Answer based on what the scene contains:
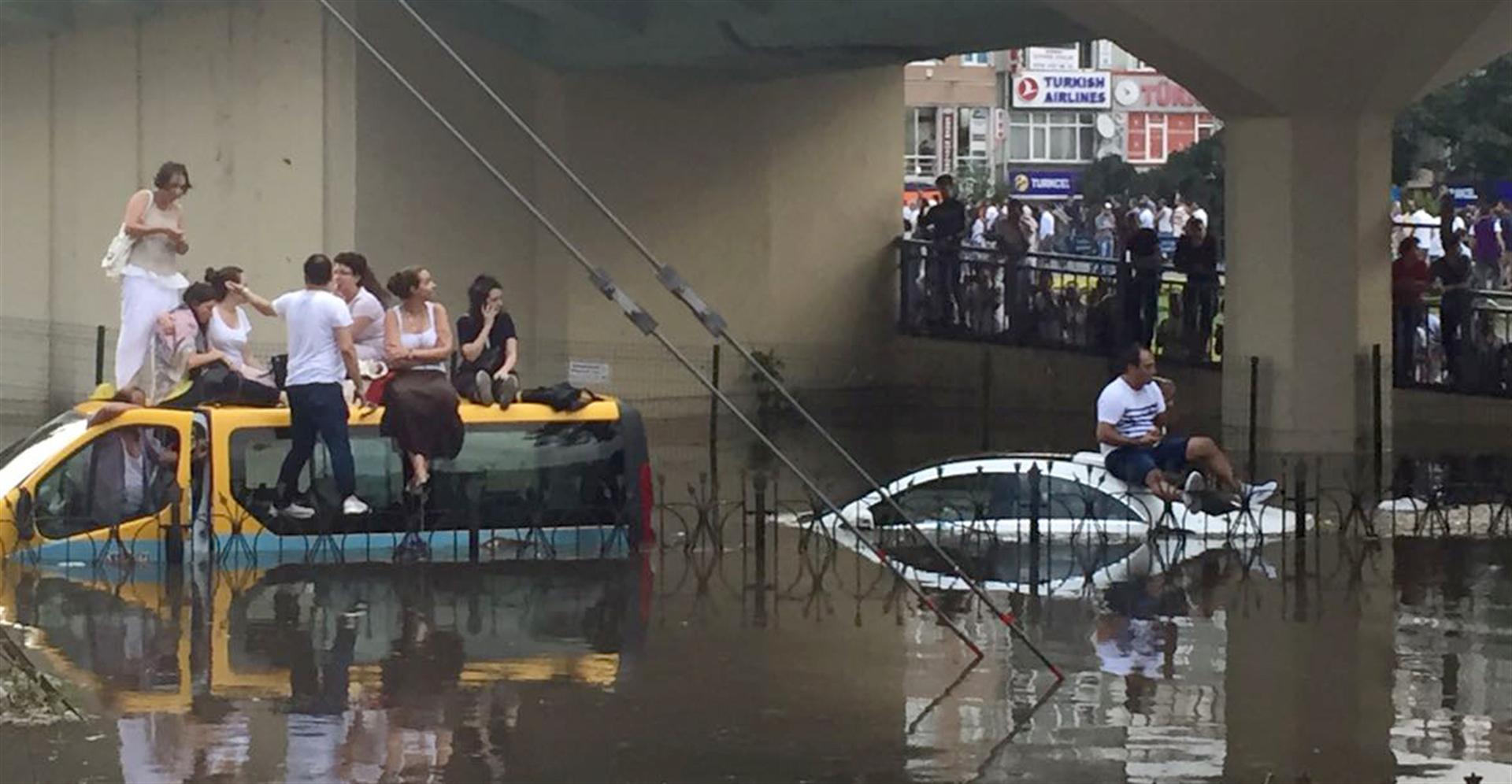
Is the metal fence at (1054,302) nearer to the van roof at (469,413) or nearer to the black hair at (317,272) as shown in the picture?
the van roof at (469,413)

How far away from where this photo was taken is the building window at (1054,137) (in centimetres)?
7488

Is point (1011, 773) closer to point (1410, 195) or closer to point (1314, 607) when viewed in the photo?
point (1314, 607)

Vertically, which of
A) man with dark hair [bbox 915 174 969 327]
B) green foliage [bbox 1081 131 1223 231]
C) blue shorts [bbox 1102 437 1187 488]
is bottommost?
blue shorts [bbox 1102 437 1187 488]

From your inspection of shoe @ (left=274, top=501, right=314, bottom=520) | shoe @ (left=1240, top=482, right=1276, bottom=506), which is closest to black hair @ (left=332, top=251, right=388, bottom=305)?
shoe @ (left=274, top=501, right=314, bottom=520)

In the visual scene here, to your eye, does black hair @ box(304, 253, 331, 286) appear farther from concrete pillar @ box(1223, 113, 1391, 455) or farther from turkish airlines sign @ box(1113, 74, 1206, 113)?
turkish airlines sign @ box(1113, 74, 1206, 113)

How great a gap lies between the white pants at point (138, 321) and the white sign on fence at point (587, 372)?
32.0ft

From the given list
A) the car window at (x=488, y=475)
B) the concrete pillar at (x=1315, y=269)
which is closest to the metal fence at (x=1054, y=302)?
the concrete pillar at (x=1315, y=269)

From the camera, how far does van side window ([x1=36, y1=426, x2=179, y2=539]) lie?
1460 centimetres

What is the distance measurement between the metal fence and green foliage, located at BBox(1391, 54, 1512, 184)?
19.6 metres

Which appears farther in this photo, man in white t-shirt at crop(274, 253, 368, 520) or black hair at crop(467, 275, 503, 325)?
black hair at crop(467, 275, 503, 325)

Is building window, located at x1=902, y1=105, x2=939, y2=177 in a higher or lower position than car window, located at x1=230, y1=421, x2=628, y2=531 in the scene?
higher

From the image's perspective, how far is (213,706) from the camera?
428 inches

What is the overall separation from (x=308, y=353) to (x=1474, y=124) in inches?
1413

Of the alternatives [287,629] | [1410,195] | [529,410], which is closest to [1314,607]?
[529,410]
